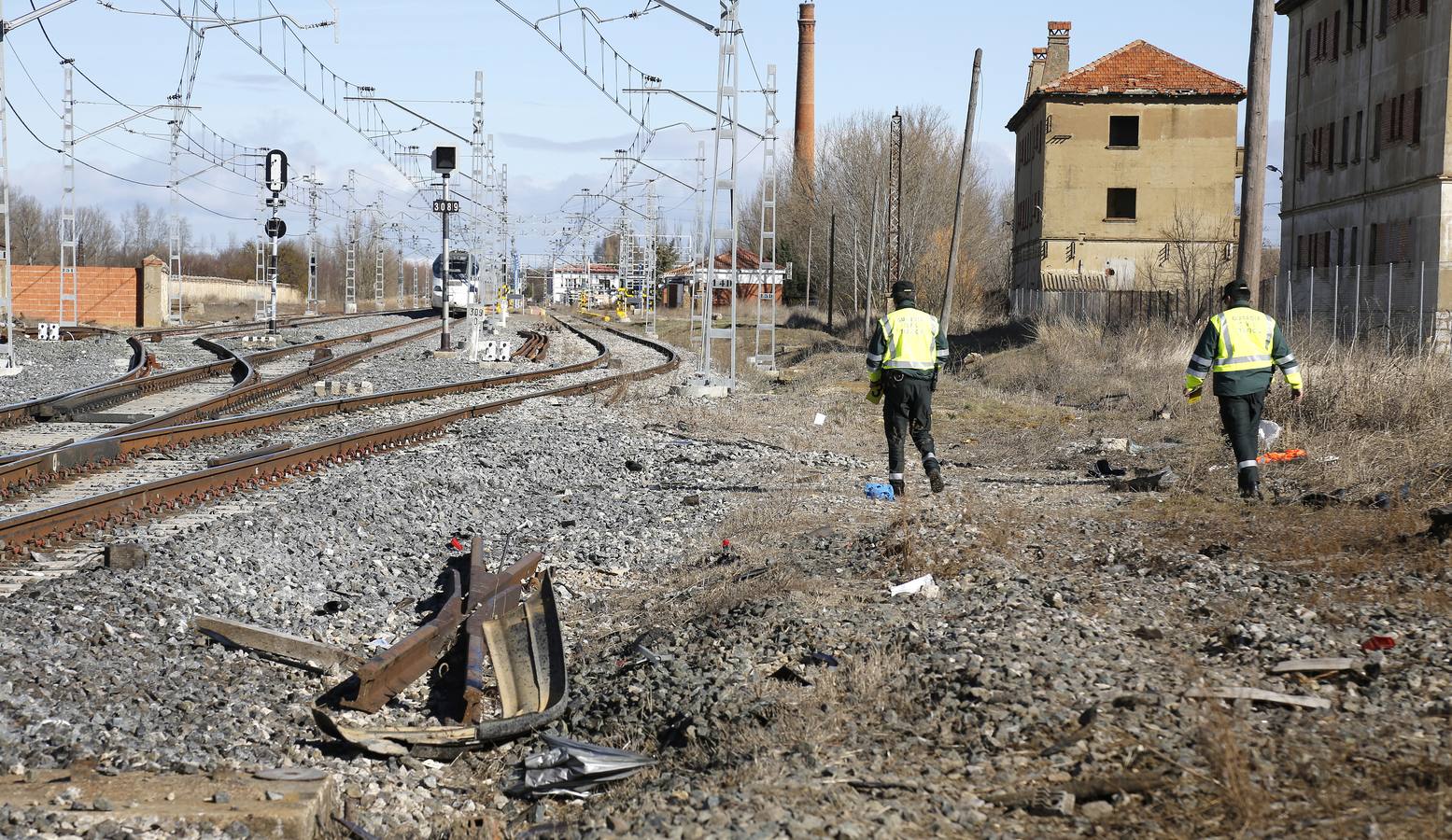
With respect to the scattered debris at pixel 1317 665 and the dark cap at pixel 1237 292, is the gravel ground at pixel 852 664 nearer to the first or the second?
the scattered debris at pixel 1317 665

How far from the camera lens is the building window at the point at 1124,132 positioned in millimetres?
54594

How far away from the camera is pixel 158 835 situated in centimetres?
460

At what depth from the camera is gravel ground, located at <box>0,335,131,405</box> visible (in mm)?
22031

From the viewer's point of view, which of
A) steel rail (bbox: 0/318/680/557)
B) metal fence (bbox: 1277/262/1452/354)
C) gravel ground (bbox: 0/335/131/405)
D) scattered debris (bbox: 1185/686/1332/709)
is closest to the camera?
scattered debris (bbox: 1185/686/1332/709)

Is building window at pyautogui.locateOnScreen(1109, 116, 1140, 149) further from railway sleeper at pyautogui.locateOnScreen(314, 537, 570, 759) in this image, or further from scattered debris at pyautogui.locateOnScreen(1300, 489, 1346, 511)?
railway sleeper at pyautogui.locateOnScreen(314, 537, 570, 759)

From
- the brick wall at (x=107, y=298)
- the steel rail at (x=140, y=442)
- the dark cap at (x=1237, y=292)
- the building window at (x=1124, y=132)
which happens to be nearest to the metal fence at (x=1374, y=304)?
the building window at (x=1124, y=132)

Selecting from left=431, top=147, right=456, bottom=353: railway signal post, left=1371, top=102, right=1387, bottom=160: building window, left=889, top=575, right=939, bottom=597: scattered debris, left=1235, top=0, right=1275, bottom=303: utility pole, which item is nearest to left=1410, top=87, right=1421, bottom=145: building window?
left=1371, top=102, right=1387, bottom=160: building window

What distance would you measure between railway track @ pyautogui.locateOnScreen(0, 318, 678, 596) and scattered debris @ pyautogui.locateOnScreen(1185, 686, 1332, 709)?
6190mm

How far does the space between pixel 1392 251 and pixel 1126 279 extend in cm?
1906

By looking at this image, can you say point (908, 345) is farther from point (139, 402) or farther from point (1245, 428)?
point (139, 402)

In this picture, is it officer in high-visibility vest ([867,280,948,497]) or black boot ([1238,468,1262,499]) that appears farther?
officer in high-visibility vest ([867,280,948,497])

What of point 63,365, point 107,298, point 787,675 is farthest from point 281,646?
point 107,298

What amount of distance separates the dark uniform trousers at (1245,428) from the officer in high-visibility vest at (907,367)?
2.49 metres

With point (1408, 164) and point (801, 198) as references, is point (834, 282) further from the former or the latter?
point (1408, 164)
